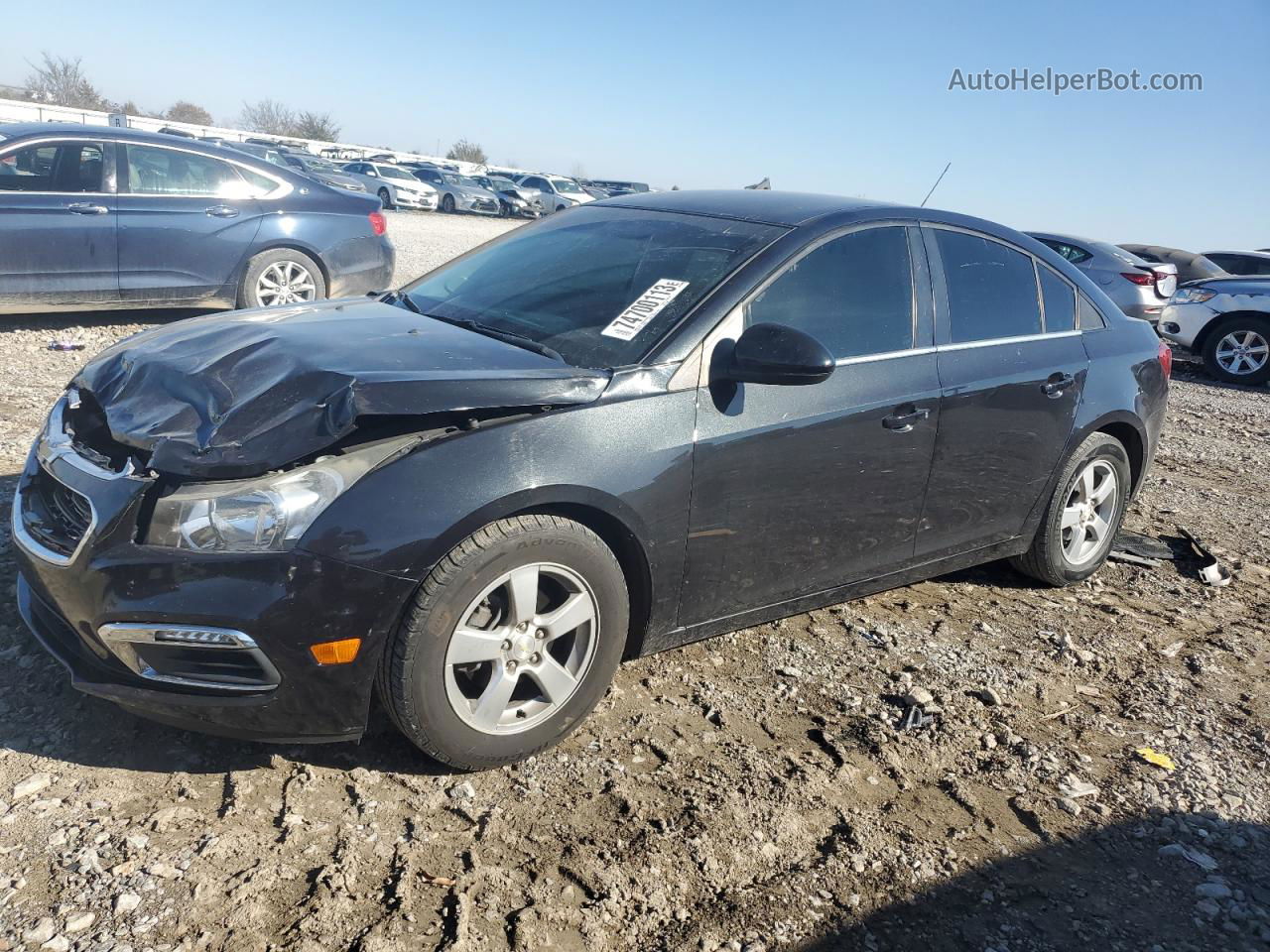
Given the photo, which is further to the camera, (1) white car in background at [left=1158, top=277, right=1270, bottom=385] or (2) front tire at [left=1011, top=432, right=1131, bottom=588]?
(1) white car in background at [left=1158, top=277, right=1270, bottom=385]

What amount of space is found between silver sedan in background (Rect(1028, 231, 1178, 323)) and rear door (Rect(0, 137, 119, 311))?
11244 millimetres

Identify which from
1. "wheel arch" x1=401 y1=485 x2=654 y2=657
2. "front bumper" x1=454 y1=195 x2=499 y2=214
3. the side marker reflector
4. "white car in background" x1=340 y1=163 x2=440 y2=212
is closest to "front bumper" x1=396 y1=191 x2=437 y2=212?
"white car in background" x1=340 y1=163 x2=440 y2=212

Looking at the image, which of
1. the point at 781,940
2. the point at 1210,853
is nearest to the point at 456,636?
the point at 781,940

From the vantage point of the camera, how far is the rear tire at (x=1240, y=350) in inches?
470

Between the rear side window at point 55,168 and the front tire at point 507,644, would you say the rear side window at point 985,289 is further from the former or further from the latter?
the rear side window at point 55,168

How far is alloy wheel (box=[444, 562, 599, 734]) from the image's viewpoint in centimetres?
289

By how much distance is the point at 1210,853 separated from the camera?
3.00 m

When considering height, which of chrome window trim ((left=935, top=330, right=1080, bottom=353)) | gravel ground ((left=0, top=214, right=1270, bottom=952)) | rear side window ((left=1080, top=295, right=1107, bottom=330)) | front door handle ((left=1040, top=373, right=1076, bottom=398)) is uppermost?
rear side window ((left=1080, top=295, right=1107, bottom=330))

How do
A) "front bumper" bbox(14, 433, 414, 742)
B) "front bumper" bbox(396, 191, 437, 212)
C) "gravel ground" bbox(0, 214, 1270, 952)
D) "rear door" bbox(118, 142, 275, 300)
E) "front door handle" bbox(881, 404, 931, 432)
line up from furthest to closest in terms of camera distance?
"front bumper" bbox(396, 191, 437, 212) → "rear door" bbox(118, 142, 275, 300) → "front door handle" bbox(881, 404, 931, 432) → "front bumper" bbox(14, 433, 414, 742) → "gravel ground" bbox(0, 214, 1270, 952)

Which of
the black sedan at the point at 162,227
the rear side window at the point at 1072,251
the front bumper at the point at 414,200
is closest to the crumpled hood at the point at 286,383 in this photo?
the black sedan at the point at 162,227

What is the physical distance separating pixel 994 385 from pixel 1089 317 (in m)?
0.95

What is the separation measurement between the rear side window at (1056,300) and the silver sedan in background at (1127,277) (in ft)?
Result: 32.1

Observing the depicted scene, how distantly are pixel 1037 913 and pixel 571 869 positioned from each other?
1.20m

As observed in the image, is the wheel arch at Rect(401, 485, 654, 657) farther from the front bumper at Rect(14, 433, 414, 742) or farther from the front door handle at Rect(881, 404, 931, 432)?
the front door handle at Rect(881, 404, 931, 432)
